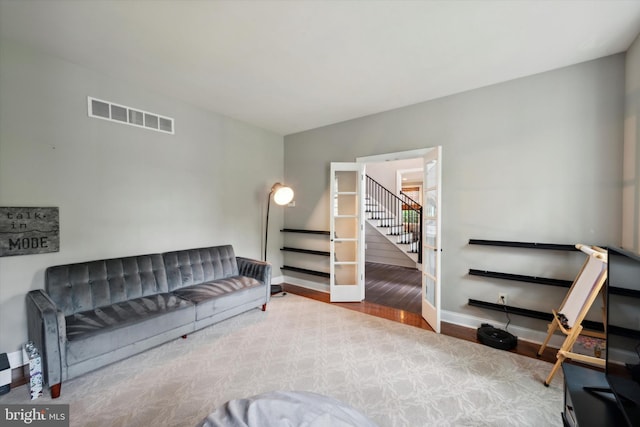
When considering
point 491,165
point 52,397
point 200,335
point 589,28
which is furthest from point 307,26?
point 52,397

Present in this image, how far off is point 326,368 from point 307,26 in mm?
2975

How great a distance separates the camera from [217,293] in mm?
3074

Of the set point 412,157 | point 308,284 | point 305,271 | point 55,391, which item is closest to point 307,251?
point 305,271

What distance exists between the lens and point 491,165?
3.01 metres

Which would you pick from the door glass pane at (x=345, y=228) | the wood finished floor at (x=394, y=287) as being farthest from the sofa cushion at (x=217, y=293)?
the wood finished floor at (x=394, y=287)

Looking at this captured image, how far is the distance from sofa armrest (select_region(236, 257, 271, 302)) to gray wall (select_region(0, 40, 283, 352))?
524 millimetres

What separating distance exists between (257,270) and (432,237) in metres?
2.45

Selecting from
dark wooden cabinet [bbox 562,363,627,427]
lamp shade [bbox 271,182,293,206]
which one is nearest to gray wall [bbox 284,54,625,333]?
dark wooden cabinet [bbox 562,363,627,427]

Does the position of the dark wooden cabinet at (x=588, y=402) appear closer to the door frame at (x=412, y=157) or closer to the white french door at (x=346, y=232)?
the door frame at (x=412, y=157)

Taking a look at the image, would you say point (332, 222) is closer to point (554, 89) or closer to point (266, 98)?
point (266, 98)

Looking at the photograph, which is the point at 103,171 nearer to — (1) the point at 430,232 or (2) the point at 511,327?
(1) the point at 430,232

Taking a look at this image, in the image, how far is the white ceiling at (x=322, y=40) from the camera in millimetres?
1895

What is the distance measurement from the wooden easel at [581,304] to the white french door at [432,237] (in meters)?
1.07

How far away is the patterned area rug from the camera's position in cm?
182
